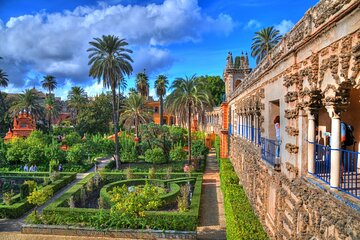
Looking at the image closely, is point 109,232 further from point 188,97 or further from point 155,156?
point 188,97

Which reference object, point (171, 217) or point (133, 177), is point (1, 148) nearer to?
point (133, 177)

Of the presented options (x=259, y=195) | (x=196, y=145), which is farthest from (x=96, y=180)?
(x=259, y=195)

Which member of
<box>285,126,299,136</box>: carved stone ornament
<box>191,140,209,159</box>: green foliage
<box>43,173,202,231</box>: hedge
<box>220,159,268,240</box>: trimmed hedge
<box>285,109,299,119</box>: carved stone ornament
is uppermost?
<box>285,109,299,119</box>: carved stone ornament

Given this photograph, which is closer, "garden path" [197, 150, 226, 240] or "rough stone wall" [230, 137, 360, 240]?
"rough stone wall" [230, 137, 360, 240]

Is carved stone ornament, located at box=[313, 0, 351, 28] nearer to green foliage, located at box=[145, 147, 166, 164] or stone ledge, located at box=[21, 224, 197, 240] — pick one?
stone ledge, located at box=[21, 224, 197, 240]

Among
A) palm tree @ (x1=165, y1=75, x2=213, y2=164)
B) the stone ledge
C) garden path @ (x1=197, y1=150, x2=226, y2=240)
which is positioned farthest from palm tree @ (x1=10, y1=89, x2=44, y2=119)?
the stone ledge

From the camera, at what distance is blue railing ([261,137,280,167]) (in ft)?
30.8

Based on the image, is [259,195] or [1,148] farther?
[1,148]

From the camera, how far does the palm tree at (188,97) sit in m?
28.8

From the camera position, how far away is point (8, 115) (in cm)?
5194

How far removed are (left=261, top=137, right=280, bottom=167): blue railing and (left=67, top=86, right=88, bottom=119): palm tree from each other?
143 feet

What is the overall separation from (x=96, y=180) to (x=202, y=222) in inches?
404

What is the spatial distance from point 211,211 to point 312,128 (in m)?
11.8

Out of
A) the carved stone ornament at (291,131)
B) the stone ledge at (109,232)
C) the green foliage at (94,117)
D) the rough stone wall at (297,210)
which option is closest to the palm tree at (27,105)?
the green foliage at (94,117)
